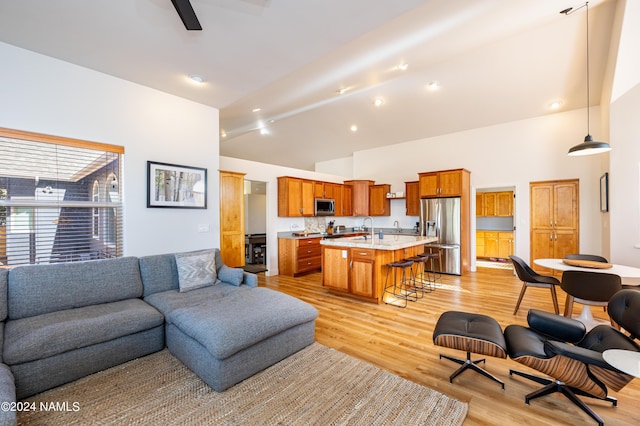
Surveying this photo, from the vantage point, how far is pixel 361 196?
775 cm

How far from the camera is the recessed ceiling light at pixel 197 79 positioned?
3.10m

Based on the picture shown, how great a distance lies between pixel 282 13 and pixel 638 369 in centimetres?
296

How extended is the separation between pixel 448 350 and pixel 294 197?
446 cm

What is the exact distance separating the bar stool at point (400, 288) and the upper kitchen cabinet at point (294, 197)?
2749 mm

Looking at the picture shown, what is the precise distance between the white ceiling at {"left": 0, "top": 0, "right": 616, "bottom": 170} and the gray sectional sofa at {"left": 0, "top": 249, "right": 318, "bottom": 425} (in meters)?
2.19

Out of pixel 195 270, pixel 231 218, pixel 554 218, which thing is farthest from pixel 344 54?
pixel 554 218

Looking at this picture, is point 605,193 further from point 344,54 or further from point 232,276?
point 232,276

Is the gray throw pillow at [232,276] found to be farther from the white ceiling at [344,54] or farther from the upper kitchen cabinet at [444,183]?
the upper kitchen cabinet at [444,183]

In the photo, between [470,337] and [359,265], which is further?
[359,265]

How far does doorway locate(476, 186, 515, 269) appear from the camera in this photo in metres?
7.97

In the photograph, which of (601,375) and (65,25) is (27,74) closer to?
(65,25)

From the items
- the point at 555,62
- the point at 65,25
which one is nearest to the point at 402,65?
the point at 555,62

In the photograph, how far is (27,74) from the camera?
264cm

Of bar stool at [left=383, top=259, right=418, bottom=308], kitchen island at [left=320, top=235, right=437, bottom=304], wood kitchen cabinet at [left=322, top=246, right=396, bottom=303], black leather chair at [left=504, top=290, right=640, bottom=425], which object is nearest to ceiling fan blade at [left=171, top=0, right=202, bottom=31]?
black leather chair at [left=504, top=290, right=640, bottom=425]
